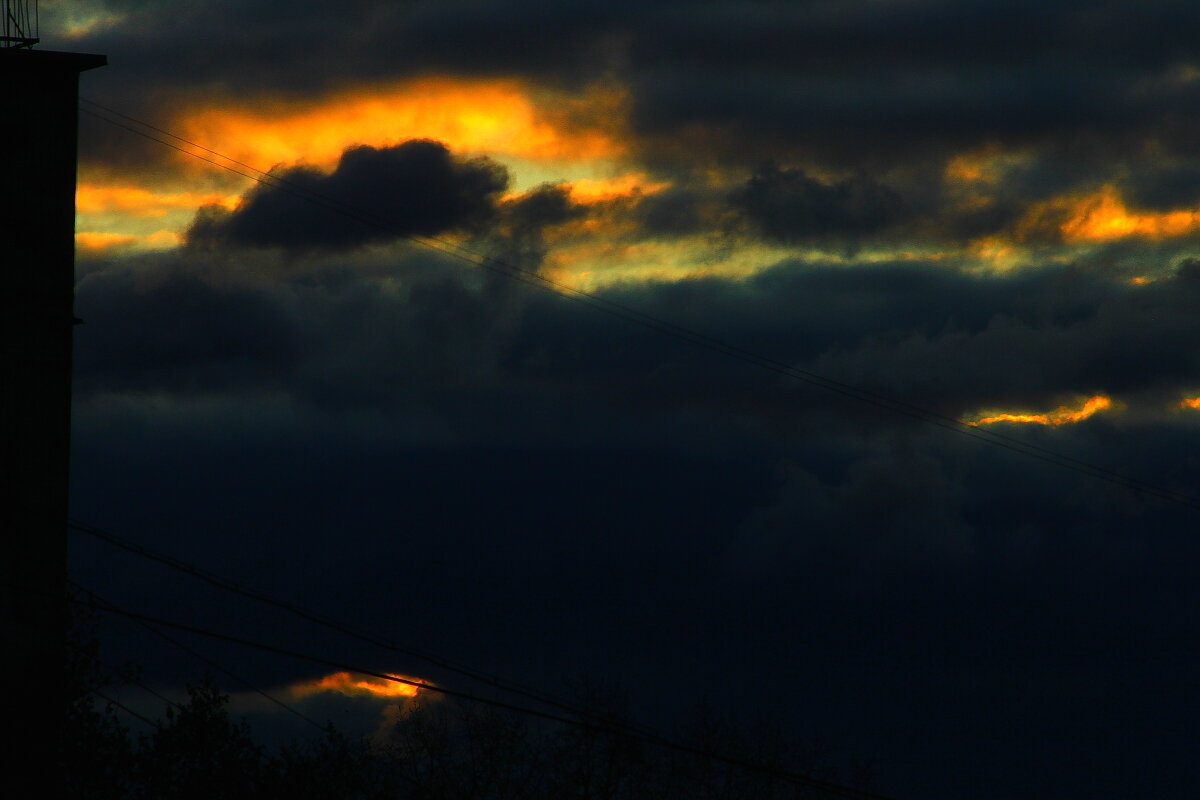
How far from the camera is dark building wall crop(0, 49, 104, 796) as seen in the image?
3544 cm

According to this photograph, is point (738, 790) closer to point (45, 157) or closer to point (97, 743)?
point (97, 743)

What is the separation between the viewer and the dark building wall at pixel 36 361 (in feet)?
116

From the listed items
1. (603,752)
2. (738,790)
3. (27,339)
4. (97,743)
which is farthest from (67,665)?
(738,790)

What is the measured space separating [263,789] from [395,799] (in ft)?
14.2

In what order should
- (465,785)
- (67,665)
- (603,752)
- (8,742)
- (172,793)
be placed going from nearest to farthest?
(8,742)
(67,665)
(172,793)
(465,785)
(603,752)

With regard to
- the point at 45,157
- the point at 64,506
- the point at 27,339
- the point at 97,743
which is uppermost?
the point at 45,157

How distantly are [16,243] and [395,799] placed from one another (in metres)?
21.3

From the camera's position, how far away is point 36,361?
120ft

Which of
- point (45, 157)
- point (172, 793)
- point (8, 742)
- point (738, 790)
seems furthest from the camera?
point (738, 790)

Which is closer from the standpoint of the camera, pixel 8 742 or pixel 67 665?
pixel 8 742

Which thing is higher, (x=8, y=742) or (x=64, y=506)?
(x=64, y=506)

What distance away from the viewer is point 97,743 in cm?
4141

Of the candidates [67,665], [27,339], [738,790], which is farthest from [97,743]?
[738,790]

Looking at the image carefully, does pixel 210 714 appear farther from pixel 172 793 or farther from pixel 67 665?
pixel 67 665
